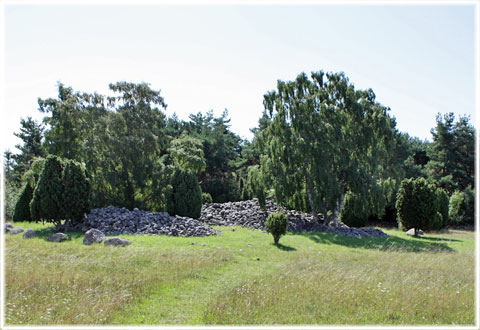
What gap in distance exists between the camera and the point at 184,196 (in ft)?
68.0

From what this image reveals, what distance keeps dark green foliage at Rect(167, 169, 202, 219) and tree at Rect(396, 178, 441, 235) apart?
11.5 m

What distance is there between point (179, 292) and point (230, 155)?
32282mm

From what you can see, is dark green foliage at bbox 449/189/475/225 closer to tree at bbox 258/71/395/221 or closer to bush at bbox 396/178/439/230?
bush at bbox 396/178/439/230

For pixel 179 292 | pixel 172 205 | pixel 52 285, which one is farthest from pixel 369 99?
pixel 52 285

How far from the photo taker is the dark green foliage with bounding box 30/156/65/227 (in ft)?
52.3

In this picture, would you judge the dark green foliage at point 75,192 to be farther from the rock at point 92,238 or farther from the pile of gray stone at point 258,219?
the pile of gray stone at point 258,219

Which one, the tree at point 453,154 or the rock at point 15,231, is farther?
the tree at point 453,154

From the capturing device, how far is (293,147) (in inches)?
803

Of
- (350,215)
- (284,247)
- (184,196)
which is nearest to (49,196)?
(184,196)

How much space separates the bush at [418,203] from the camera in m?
20.2

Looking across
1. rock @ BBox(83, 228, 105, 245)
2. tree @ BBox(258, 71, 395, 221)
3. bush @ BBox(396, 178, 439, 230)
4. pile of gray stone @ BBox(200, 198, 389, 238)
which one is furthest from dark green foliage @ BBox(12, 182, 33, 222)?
bush @ BBox(396, 178, 439, 230)

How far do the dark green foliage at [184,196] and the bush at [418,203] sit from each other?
37.8 feet

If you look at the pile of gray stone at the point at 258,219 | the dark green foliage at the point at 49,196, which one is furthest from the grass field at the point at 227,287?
the pile of gray stone at the point at 258,219

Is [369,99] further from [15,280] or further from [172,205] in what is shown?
[15,280]
